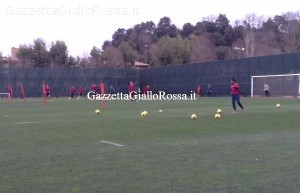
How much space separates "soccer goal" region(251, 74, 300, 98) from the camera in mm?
47062

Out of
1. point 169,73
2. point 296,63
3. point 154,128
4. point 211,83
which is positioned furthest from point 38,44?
point 154,128

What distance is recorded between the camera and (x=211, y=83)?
197 ft

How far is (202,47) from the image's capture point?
91312 millimetres

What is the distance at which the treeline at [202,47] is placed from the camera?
82000mm

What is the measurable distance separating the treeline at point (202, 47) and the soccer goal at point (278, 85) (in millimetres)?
19925

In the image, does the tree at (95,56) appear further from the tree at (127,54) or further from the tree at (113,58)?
the tree at (127,54)

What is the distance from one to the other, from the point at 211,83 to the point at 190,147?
49.5 meters

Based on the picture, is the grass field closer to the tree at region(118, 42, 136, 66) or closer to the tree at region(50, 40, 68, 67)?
the tree at region(50, 40, 68, 67)

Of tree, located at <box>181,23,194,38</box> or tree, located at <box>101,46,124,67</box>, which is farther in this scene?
tree, located at <box>181,23,194,38</box>

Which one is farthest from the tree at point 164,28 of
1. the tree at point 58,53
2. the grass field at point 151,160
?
the grass field at point 151,160

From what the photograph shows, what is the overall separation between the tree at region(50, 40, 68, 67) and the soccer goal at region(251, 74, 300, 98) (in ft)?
127

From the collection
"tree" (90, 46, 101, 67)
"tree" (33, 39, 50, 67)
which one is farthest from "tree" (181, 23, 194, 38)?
"tree" (33, 39, 50, 67)

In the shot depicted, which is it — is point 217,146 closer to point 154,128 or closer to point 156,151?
point 156,151

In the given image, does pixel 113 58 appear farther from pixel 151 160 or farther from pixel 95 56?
pixel 151 160
